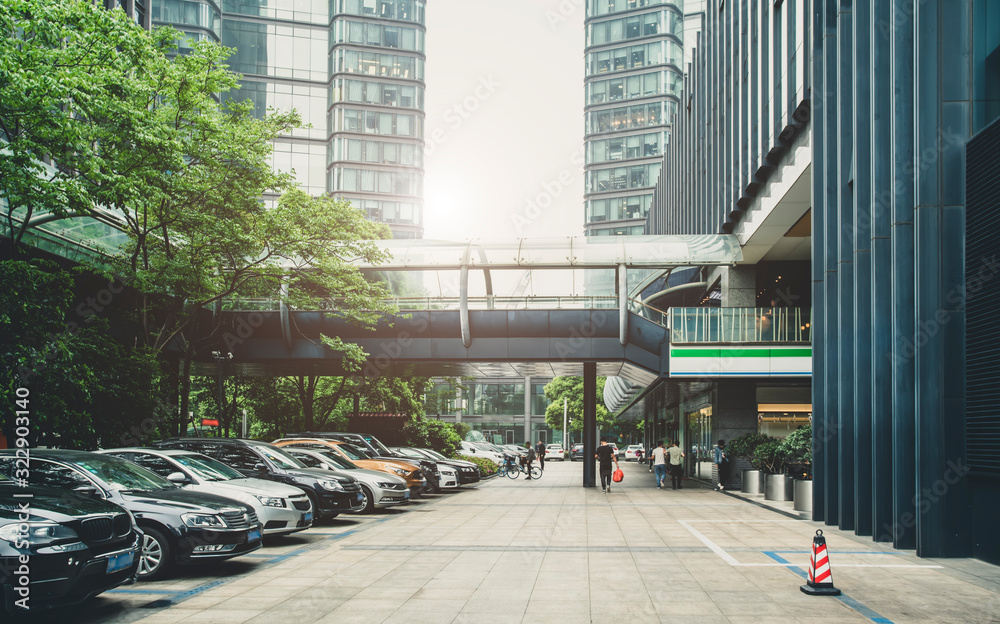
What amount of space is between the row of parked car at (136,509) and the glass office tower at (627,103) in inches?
3056

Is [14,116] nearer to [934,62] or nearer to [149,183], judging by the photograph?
[149,183]

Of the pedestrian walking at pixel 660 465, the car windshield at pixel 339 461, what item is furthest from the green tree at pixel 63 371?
the pedestrian walking at pixel 660 465

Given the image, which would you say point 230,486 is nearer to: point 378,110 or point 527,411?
point 378,110

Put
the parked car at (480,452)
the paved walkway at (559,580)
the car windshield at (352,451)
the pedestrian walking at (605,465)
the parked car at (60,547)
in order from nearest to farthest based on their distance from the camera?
the parked car at (60,547) → the paved walkway at (559,580) → the car windshield at (352,451) → the pedestrian walking at (605,465) → the parked car at (480,452)

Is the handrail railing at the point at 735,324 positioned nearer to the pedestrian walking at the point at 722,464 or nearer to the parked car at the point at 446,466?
the pedestrian walking at the point at 722,464

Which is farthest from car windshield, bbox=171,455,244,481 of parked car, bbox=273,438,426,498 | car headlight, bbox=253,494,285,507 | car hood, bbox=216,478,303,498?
parked car, bbox=273,438,426,498

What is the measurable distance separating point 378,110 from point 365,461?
229 feet

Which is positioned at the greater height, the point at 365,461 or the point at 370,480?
the point at 365,461

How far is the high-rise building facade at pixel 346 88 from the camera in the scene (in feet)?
273

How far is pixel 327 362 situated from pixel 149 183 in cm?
1399

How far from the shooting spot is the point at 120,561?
8.25 meters

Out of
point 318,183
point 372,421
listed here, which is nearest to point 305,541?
point 372,421

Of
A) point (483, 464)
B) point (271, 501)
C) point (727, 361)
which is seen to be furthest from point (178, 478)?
point (483, 464)

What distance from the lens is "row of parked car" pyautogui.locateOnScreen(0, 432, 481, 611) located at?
24.3 feet
